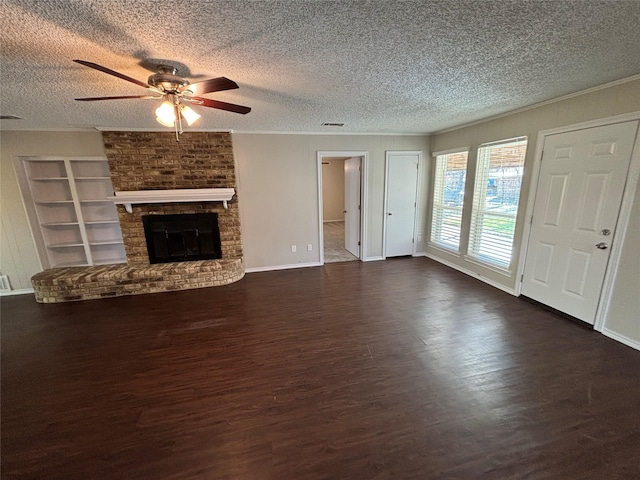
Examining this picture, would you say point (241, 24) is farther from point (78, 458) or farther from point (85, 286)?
point (85, 286)

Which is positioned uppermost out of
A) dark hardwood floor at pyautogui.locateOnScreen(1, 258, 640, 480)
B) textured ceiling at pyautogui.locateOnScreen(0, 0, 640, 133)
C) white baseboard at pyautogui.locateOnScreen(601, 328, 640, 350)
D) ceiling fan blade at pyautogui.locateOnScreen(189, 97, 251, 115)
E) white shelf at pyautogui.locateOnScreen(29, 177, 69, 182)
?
textured ceiling at pyautogui.locateOnScreen(0, 0, 640, 133)

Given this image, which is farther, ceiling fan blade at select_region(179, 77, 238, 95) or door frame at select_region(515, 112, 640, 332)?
door frame at select_region(515, 112, 640, 332)

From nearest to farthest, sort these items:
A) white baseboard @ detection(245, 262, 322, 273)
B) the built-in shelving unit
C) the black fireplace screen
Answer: the built-in shelving unit → the black fireplace screen → white baseboard @ detection(245, 262, 322, 273)

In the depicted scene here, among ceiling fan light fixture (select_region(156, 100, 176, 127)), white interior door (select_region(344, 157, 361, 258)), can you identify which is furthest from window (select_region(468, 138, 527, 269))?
ceiling fan light fixture (select_region(156, 100, 176, 127))

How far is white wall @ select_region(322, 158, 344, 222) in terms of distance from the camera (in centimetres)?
934

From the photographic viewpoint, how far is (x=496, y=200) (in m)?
3.85

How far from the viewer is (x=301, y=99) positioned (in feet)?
9.05

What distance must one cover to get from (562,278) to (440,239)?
2240 millimetres

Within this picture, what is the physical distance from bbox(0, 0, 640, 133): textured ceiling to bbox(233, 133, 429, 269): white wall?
63.9 inches

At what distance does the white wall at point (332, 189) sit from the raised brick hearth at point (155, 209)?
5.34 m

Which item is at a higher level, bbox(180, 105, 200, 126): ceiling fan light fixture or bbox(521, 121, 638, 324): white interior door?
bbox(180, 105, 200, 126): ceiling fan light fixture

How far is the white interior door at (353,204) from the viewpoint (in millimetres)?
5266

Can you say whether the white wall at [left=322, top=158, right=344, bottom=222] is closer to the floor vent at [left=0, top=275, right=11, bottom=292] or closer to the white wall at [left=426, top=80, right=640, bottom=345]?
the white wall at [left=426, top=80, right=640, bottom=345]

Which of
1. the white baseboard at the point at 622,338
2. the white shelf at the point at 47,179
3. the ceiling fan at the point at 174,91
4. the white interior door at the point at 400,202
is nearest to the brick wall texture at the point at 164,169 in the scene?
the white shelf at the point at 47,179
